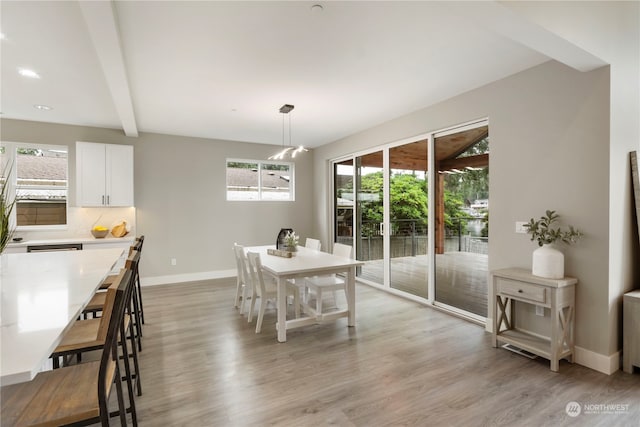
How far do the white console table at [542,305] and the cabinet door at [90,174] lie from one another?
5.71 meters

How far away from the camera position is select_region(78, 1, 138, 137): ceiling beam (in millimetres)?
1977

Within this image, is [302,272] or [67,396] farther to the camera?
[302,272]

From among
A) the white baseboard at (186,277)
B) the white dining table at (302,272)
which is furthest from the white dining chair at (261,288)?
the white baseboard at (186,277)

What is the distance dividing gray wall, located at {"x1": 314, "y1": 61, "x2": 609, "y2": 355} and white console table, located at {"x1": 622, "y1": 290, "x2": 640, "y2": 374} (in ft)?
0.56

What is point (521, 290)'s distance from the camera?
9.27 ft

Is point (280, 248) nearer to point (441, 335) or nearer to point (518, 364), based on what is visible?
point (441, 335)

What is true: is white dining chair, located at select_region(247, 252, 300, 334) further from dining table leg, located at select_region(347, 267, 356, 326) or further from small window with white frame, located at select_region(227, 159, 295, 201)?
small window with white frame, located at select_region(227, 159, 295, 201)

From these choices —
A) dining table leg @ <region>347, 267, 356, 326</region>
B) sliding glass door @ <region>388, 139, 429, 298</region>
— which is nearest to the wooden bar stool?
dining table leg @ <region>347, 267, 356, 326</region>

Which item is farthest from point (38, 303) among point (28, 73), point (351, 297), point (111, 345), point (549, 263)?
point (549, 263)

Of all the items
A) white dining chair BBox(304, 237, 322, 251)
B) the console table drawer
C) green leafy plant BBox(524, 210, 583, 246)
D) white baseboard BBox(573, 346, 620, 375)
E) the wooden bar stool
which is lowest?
white baseboard BBox(573, 346, 620, 375)

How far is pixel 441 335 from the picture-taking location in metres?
3.35

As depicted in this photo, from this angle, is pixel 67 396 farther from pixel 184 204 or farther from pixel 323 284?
pixel 184 204

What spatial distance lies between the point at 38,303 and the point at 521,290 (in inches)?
134

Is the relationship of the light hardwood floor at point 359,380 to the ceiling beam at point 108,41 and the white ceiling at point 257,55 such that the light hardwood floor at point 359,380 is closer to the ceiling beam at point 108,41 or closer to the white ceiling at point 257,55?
the white ceiling at point 257,55
